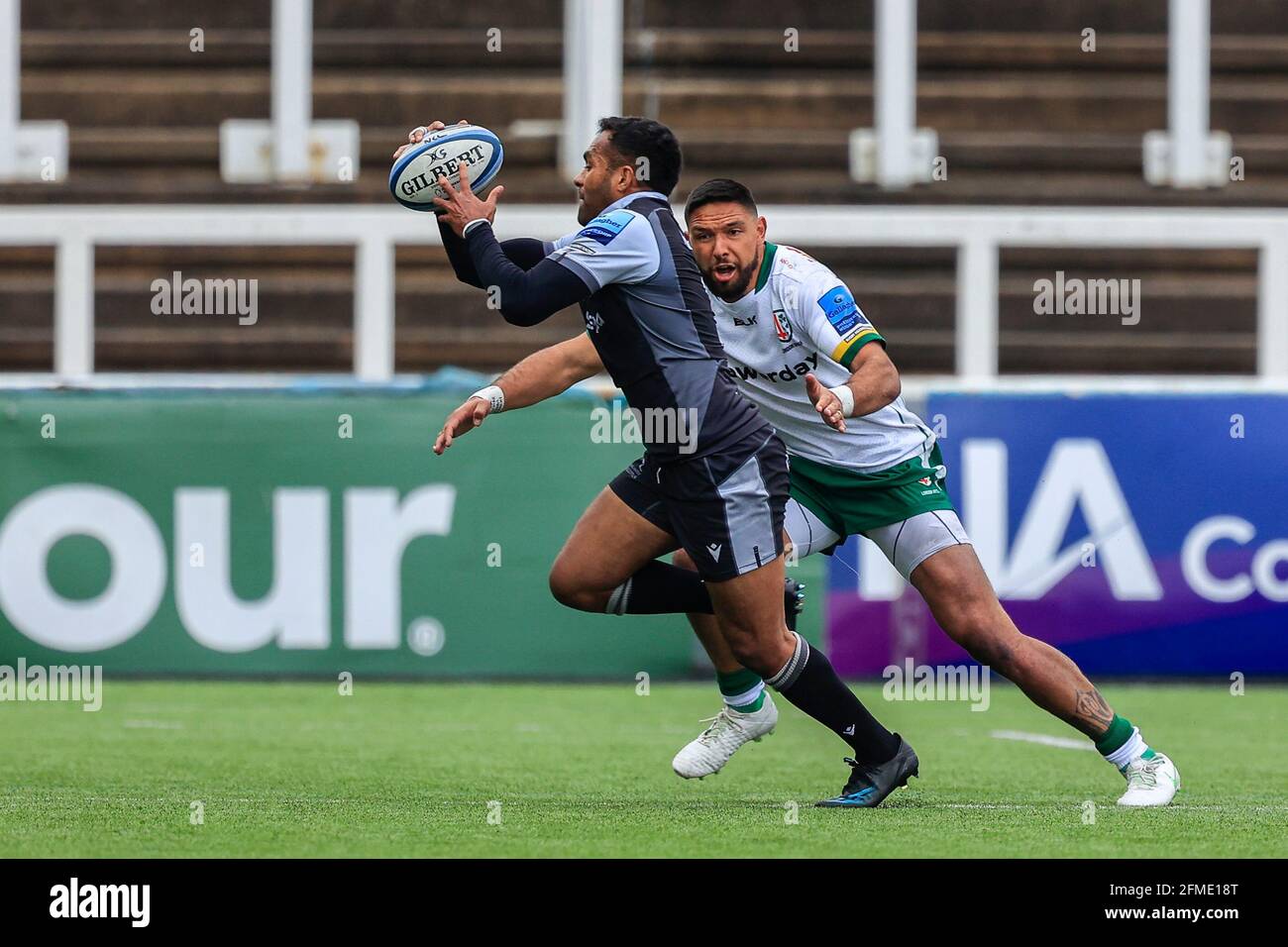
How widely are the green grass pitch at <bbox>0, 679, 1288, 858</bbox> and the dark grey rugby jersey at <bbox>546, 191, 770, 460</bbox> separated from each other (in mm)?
1254

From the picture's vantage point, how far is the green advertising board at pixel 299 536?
12570mm

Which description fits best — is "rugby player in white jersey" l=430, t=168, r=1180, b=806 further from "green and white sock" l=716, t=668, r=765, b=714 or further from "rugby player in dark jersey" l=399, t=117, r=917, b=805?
"rugby player in dark jersey" l=399, t=117, r=917, b=805

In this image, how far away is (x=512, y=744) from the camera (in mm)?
9578

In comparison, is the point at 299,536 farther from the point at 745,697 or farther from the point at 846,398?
the point at 846,398

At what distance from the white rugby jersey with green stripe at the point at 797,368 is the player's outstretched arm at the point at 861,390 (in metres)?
0.23

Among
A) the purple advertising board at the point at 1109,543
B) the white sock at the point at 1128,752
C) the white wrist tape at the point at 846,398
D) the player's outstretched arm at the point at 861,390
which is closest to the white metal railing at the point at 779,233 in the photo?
the purple advertising board at the point at 1109,543

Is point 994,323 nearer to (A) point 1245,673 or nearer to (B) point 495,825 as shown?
(A) point 1245,673

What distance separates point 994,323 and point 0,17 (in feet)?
28.3

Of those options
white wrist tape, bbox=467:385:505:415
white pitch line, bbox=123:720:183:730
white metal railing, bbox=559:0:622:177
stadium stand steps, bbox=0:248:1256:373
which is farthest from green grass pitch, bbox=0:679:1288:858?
stadium stand steps, bbox=0:248:1256:373

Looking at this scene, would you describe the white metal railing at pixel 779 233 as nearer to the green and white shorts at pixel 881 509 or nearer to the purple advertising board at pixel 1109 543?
the purple advertising board at pixel 1109 543

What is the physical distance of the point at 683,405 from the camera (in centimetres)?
695

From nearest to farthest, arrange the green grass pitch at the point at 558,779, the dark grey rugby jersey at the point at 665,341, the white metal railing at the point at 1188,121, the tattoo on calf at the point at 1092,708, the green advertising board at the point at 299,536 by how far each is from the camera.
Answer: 1. the green grass pitch at the point at 558,779
2. the dark grey rugby jersey at the point at 665,341
3. the tattoo on calf at the point at 1092,708
4. the green advertising board at the point at 299,536
5. the white metal railing at the point at 1188,121

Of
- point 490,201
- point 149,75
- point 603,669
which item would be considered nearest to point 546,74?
point 149,75

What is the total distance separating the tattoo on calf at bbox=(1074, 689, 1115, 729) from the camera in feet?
23.0
